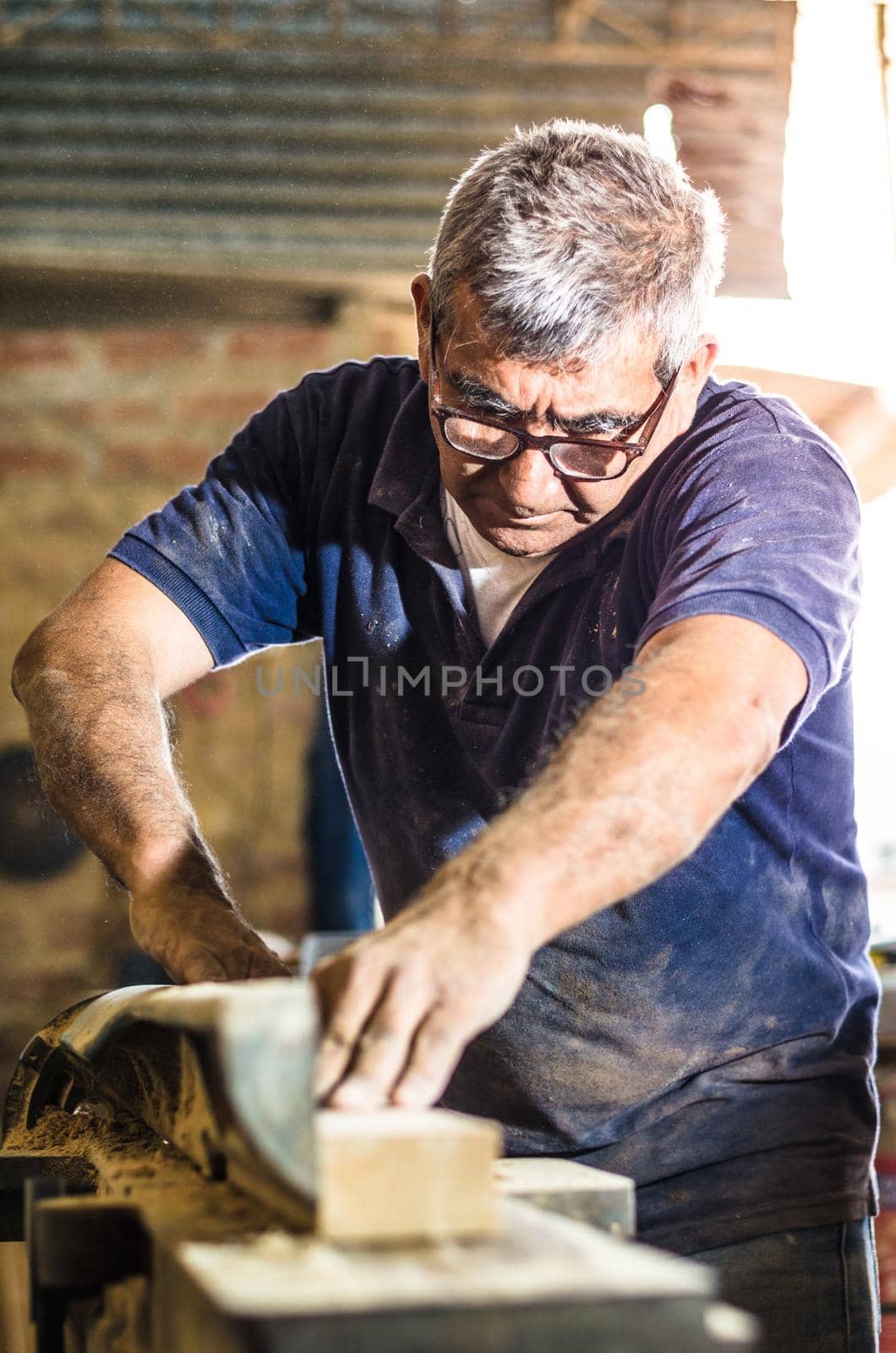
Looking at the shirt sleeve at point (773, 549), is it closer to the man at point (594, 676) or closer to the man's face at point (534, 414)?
the man at point (594, 676)

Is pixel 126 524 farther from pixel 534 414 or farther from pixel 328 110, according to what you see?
pixel 534 414

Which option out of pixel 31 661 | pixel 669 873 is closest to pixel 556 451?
pixel 669 873

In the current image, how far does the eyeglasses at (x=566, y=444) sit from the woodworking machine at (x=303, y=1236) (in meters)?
0.84

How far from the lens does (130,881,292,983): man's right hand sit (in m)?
1.36

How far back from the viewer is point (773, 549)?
56.0 inches

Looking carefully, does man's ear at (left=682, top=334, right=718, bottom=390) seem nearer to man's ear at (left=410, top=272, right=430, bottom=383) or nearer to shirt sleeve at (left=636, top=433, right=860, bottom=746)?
shirt sleeve at (left=636, top=433, right=860, bottom=746)

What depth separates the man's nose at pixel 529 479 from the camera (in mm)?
1701

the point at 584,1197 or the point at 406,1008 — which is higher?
the point at 406,1008

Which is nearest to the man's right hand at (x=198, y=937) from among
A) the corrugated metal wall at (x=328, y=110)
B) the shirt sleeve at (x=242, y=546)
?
the shirt sleeve at (x=242, y=546)

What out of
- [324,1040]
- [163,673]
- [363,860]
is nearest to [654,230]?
[163,673]

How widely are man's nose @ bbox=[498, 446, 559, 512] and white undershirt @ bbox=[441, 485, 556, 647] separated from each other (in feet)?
0.51

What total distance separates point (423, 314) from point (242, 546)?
43cm

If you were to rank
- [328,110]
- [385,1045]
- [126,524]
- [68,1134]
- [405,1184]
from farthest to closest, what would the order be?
[328,110] < [126,524] < [68,1134] < [385,1045] < [405,1184]

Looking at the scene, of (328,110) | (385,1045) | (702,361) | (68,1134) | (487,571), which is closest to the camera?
(385,1045)
